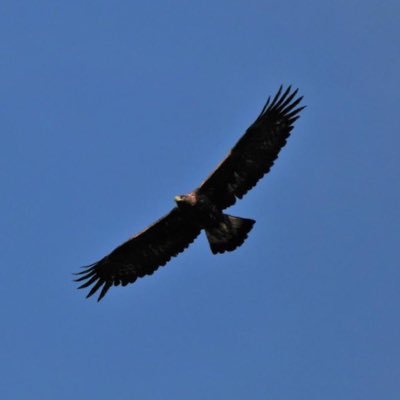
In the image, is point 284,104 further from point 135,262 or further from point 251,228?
point 135,262

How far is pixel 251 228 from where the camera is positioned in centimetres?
2659

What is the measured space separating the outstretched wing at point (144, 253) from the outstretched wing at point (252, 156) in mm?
822

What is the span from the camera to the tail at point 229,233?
26516 millimetres

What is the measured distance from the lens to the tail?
26516 millimetres

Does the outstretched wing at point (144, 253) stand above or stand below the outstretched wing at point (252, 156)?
below

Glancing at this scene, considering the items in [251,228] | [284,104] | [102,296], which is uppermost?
[284,104]

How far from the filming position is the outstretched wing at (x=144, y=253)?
2703 cm

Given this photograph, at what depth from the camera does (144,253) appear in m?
27.5

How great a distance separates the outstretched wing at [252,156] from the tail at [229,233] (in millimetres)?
316

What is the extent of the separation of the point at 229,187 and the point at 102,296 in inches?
137

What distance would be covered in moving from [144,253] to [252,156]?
116 inches

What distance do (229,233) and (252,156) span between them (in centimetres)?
149

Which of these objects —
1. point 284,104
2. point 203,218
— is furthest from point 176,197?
point 284,104

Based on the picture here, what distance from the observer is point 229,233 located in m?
26.6
